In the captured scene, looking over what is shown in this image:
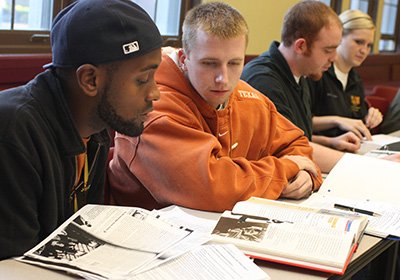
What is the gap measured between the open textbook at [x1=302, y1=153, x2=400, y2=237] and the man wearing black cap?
0.81 meters

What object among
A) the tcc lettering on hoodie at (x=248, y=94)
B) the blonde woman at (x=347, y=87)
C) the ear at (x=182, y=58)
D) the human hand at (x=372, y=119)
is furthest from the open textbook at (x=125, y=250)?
the human hand at (x=372, y=119)

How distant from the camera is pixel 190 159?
6.79 feet

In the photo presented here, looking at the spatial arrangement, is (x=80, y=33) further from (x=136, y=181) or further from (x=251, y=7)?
(x=251, y=7)

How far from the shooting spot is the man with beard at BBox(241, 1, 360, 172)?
122 inches

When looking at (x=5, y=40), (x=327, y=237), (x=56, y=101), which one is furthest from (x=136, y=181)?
(x=5, y=40)

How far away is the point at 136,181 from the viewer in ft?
7.26

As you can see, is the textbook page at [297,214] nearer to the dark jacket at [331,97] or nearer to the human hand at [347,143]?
the human hand at [347,143]

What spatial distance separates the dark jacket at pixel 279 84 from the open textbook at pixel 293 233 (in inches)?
39.9

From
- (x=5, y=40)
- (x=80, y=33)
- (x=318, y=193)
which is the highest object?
(x=80, y=33)

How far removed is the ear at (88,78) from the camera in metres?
1.70

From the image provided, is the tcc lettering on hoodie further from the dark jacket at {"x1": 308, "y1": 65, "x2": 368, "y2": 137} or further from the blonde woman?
the dark jacket at {"x1": 308, "y1": 65, "x2": 368, "y2": 137}

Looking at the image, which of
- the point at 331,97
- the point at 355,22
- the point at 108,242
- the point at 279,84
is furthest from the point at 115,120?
the point at 355,22

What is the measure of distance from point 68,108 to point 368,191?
1.19m

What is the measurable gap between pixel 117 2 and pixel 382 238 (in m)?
1.03
